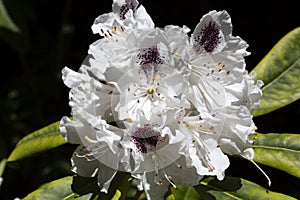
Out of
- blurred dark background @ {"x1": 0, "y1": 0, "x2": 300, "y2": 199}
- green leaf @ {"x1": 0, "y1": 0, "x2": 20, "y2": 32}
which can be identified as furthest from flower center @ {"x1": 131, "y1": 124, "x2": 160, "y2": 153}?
green leaf @ {"x1": 0, "y1": 0, "x2": 20, "y2": 32}

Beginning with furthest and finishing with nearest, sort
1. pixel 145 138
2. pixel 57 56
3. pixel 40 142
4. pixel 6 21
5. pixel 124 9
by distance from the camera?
pixel 57 56 → pixel 6 21 → pixel 40 142 → pixel 124 9 → pixel 145 138

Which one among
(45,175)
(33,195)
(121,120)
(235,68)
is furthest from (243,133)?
(45,175)

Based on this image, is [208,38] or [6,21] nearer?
[208,38]

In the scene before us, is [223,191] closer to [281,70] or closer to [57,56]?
[281,70]

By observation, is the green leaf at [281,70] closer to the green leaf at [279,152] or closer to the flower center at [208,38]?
the green leaf at [279,152]

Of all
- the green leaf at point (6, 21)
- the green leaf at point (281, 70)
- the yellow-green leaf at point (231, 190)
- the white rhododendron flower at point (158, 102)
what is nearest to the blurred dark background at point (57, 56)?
the green leaf at point (6, 21)

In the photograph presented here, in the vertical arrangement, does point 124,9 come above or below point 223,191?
above

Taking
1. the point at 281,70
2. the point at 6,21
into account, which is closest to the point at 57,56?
the point at 6,21

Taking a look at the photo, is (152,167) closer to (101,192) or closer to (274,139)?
(101,192)
